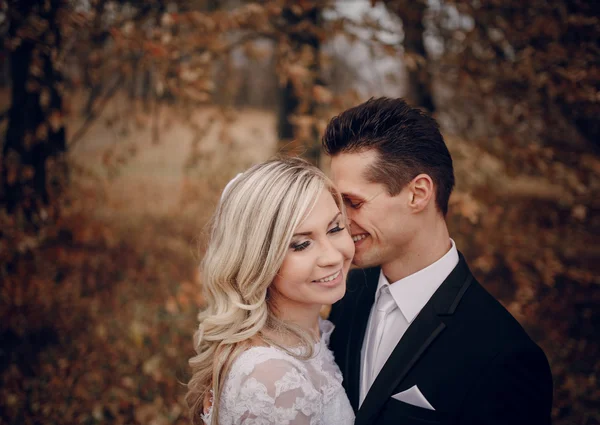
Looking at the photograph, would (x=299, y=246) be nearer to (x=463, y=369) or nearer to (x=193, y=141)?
(x=463, y=369)

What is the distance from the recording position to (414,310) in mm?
2463

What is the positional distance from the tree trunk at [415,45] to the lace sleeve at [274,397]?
3.21 metres

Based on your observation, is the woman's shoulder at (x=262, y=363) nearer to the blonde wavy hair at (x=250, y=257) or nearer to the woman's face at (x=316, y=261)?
the blonde wavy hair at (x=250, y=257)

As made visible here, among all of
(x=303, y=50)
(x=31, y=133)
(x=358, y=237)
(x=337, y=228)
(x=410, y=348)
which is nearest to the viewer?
(x=410, y=348)

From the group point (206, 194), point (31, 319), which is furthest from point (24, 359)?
point (206, 194)

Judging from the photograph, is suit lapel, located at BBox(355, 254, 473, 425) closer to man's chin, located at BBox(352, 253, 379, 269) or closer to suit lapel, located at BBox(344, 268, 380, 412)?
suit lapel, located at BBox(344, 268, 380, 412)

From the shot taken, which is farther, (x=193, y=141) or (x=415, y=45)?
(x=415, y=45)

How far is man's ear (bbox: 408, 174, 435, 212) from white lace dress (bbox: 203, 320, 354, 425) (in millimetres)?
1053

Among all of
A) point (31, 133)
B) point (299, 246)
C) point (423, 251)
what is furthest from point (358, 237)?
point (31, 133)

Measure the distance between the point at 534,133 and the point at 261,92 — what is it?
6.07m

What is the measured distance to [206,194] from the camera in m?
7.64

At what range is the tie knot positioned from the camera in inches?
101

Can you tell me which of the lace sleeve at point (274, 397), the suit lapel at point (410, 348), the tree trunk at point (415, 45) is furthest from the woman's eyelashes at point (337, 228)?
the tree trunk at point (415, 45)

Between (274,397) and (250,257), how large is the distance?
66 centimetres
